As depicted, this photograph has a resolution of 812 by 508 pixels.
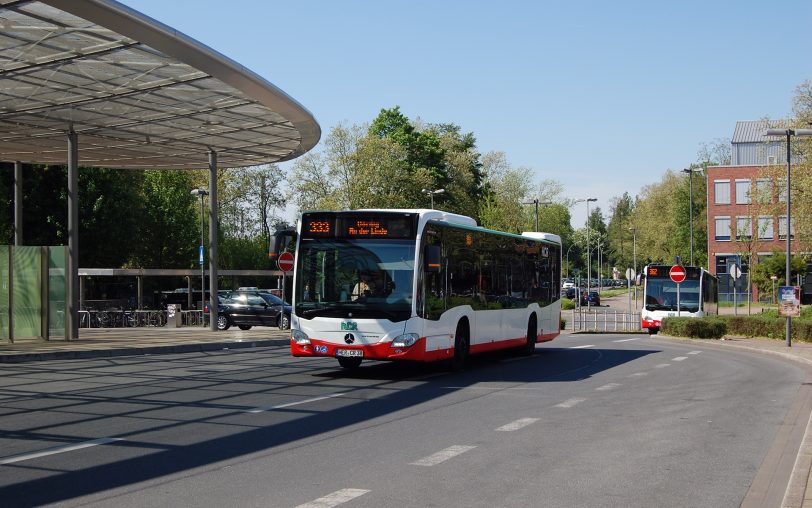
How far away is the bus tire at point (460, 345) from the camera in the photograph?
18734 millimetres

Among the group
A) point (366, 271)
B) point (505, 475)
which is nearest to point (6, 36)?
point (366, 271)

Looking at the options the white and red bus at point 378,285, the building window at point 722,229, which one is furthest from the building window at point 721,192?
the white and red bus at point 378,285

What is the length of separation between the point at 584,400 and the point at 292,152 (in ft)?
73.8

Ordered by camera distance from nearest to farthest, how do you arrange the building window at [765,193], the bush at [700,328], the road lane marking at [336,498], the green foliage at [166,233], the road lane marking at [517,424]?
1. the road lane marking at [336,498]
2. the road lane marking at [517,424]
3. the bush at [700,328]
4. the building window at [765,193]
5. the green foliage at [166,233]

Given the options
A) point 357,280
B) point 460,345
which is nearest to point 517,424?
point 357,280

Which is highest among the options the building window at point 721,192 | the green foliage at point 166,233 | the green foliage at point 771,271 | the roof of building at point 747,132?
the roof of building at point 747,132

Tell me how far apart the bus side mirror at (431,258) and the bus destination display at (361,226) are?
40 centimetres

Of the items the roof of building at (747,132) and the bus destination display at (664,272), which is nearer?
the bus destination display at (664,272)

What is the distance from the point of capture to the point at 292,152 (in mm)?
34906

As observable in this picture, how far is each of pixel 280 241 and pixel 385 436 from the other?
7.04 meters

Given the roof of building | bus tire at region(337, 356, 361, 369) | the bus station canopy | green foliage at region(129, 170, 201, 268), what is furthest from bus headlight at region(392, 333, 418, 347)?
the roof of building

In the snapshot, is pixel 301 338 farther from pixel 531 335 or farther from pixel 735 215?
pixel 735 215

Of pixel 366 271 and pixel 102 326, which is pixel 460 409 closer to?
pixel 366 271

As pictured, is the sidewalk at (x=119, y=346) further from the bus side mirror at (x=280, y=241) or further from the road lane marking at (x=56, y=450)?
the road lane marking at (x=56, y=450)
